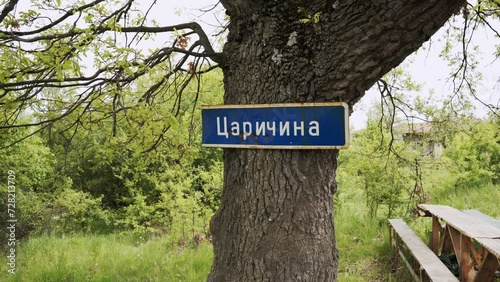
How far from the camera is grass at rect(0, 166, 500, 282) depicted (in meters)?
4.63

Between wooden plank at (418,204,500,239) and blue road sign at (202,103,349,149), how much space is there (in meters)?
2.45

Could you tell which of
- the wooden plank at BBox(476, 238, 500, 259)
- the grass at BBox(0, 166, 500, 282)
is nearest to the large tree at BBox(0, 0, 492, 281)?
the wooden plank at BBox(476, 238, 500, 259)

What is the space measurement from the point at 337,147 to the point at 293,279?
2.11 ft

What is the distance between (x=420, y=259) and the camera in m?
3.77

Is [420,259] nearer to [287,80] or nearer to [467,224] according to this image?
[467,224]

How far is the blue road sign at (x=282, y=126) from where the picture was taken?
5.55 ft

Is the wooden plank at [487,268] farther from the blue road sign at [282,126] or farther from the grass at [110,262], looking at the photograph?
the grass at [110,262]

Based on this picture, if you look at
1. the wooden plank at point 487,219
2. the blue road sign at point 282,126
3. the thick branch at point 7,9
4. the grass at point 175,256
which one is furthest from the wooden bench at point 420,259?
the thick branch at point 7,9

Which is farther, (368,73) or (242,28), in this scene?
(242,28)

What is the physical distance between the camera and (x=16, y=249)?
659 centimetres

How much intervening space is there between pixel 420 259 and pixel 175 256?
3189 mm

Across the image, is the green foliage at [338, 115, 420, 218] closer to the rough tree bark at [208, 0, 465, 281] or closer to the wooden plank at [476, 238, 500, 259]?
the wooden plank at [476, 238, 500, 259]

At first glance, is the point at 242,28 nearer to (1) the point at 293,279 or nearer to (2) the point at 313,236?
(2) the point at 313,236

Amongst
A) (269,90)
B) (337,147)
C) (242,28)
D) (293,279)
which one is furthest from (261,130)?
(293,279)
